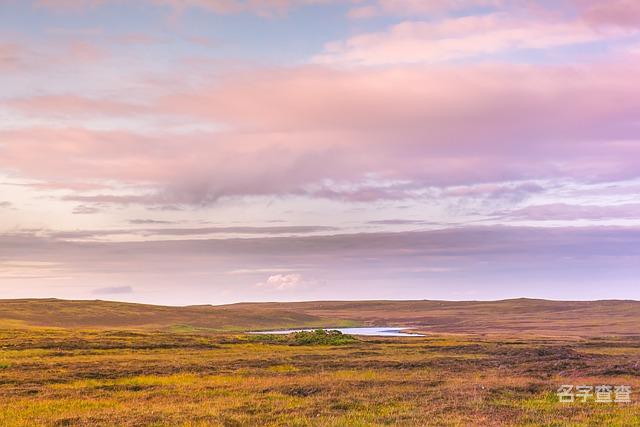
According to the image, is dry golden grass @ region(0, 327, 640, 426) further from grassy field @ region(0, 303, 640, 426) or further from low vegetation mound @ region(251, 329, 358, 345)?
low vegetation mound @ region(251, 329, 358, 345)

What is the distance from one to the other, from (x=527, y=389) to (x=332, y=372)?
13536mm

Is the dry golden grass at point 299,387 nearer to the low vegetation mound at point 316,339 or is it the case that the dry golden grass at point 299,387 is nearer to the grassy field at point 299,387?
the grassy field at point 299,387

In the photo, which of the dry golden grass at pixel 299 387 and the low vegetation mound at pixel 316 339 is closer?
the dry golden grass at pixel 299 387

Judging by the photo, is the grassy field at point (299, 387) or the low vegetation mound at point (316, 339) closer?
the grassy field at point (299, 387)

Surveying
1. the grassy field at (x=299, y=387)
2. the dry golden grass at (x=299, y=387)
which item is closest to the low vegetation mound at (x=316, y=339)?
the grassy field at (x=299, y=387)

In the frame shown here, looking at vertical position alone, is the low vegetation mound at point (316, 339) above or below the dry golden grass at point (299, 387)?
below

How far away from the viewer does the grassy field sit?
79.0 ft

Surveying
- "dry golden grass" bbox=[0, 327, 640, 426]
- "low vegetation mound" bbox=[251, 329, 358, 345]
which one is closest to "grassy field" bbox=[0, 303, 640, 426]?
"dry golden grass" bbox=[0, 327, 640, 426]

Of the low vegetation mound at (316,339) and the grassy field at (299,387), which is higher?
the grassy field at (299,387)

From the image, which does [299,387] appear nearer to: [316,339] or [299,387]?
[299,387]

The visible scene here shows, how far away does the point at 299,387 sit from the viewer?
32.7 m

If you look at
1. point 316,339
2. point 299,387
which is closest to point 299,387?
point 299,387

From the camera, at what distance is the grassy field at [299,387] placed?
24.1 metres

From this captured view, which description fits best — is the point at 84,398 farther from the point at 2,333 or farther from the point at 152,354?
the point at 2,333
